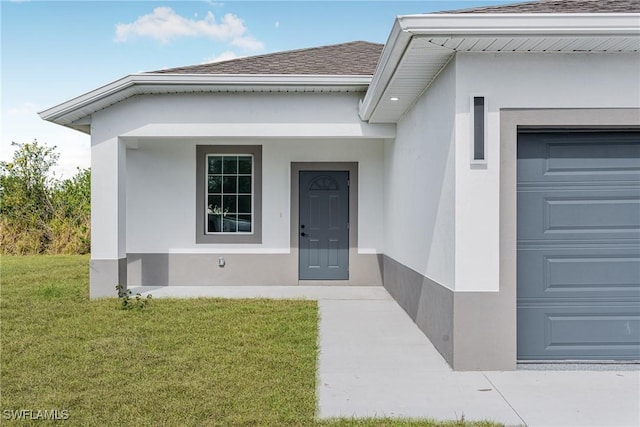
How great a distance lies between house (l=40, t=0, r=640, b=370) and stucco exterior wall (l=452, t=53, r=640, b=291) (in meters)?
0.01

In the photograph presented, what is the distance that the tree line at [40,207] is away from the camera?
17.1 m

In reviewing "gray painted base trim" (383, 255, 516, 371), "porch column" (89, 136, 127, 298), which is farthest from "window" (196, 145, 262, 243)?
"gray painted base trim" (383, 255, 516, 371)

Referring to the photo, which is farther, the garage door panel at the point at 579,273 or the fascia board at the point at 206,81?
the fascia board at the point at 206,81

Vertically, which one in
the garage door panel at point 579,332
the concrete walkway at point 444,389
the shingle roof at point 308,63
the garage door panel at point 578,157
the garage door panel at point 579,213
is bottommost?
the concrete walkway at point 444,389

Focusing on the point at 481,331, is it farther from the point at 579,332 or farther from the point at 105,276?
the point at 105,276

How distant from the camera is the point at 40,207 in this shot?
1811cm

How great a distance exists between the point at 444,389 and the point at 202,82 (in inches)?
240

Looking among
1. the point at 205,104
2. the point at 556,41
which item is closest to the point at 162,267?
the point at 205,104

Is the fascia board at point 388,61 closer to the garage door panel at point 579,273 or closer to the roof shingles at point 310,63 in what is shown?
the roof shingles at point 310,63

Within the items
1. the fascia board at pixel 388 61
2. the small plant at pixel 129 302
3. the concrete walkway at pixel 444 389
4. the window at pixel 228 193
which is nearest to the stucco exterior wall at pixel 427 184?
the fascia board at pixel 388 61

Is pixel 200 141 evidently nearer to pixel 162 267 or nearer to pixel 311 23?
pixel 162 267

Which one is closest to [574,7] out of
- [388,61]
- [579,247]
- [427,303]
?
[388,61]

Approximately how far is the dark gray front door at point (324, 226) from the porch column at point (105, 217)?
11.6 ft

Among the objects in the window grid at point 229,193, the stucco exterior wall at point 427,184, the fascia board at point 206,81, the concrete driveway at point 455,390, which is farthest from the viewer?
the window grid at point 229,193
